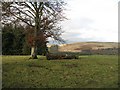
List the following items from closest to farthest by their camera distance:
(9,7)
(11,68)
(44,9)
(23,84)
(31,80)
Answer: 1. (23,84)
2. (31,80)
3. (11,68)
4. (9,7)
5. (44,9)

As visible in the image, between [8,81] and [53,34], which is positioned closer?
[8,81]

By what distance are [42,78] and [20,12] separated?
593 inches

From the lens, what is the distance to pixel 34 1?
27938mm

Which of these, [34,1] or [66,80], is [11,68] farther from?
[34,1]

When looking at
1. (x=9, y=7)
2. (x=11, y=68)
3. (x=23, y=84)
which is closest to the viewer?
(x=23, y=84)

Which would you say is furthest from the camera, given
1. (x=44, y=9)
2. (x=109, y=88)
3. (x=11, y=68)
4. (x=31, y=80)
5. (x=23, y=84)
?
(x=44, y=9)

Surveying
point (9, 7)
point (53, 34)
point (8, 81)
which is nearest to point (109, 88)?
point (8, 81)

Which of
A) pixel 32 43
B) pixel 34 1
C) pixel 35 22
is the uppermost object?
pixel 34 1

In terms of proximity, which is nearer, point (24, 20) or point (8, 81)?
point (8, 81)

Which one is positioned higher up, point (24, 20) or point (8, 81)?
point (24, 20)

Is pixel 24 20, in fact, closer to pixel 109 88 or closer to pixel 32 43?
pixel 32 43

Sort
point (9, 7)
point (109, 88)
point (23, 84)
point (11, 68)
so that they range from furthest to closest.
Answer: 1. point (9, 7)
2. point (11, 68)
3. point (23, 84)
4. point (109, 88)

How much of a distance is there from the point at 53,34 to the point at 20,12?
437 centimetres

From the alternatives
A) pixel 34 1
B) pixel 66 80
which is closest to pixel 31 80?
pixel 66 80
